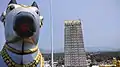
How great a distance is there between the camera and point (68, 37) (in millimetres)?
52438

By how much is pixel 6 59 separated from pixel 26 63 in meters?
0.32

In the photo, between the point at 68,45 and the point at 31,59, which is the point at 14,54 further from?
the point at 68,45

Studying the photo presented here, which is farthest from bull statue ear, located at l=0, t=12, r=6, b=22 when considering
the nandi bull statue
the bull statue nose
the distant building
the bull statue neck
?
the distant building

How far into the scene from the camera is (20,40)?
4.41 metres

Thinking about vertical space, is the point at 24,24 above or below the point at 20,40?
above

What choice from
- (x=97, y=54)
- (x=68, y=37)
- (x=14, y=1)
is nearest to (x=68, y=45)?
(x=68, y=37)

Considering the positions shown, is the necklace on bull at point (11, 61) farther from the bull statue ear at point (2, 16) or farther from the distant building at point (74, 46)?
the distant building at point (74, 46)

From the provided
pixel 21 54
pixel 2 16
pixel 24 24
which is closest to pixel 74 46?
pixel 2 16

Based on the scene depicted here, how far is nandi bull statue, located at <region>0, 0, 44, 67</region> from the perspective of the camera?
4.20 m

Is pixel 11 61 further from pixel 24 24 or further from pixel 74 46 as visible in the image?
pixel 74 46

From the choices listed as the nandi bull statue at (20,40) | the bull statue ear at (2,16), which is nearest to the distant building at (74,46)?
the bull statue ear at (2,16)

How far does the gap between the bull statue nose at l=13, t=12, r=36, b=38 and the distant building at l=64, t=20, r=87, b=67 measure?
42419 mm

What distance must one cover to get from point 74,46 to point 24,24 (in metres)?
46.3

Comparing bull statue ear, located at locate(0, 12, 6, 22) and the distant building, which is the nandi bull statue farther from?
the distant building
